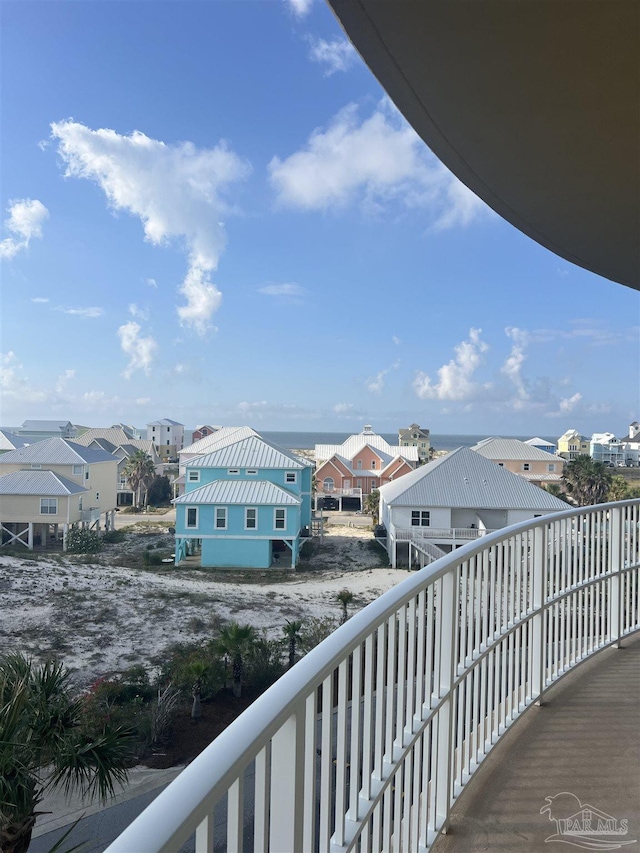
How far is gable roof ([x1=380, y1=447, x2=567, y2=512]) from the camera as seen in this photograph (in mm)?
17734

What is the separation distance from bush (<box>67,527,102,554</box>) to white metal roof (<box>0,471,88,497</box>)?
1596 millimetres

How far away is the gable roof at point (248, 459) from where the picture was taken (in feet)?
62.6

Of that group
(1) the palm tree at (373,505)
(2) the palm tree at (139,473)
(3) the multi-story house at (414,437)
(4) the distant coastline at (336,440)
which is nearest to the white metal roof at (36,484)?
(2) the palm tree at (139,473)

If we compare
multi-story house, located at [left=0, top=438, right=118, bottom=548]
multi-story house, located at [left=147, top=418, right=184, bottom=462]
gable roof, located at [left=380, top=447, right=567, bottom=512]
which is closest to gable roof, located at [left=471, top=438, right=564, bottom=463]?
gable roof, located at [left=380, top=447, right=567, bottom=512]

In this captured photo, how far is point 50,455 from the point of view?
818 inches

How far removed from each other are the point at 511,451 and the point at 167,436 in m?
29.5

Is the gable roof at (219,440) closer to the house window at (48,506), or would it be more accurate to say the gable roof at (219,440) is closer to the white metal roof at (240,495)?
the house window at (48,506)

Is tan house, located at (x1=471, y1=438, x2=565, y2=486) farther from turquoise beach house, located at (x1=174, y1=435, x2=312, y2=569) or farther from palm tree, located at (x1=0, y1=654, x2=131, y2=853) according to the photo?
palm tree, located at (x1=0, y1=654, x2=131, y2=853)

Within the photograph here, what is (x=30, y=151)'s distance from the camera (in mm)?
34469

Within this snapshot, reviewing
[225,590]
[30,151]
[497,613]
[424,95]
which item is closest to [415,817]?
[497,613]

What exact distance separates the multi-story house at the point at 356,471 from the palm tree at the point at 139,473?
32.4 ft

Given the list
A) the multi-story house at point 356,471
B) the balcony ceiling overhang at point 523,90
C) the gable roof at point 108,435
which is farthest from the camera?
the gable roof at point 108,435

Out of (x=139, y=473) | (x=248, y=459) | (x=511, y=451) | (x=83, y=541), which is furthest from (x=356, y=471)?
(x=83, y=541)

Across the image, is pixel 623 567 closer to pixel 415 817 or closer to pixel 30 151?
pixel 415 817
